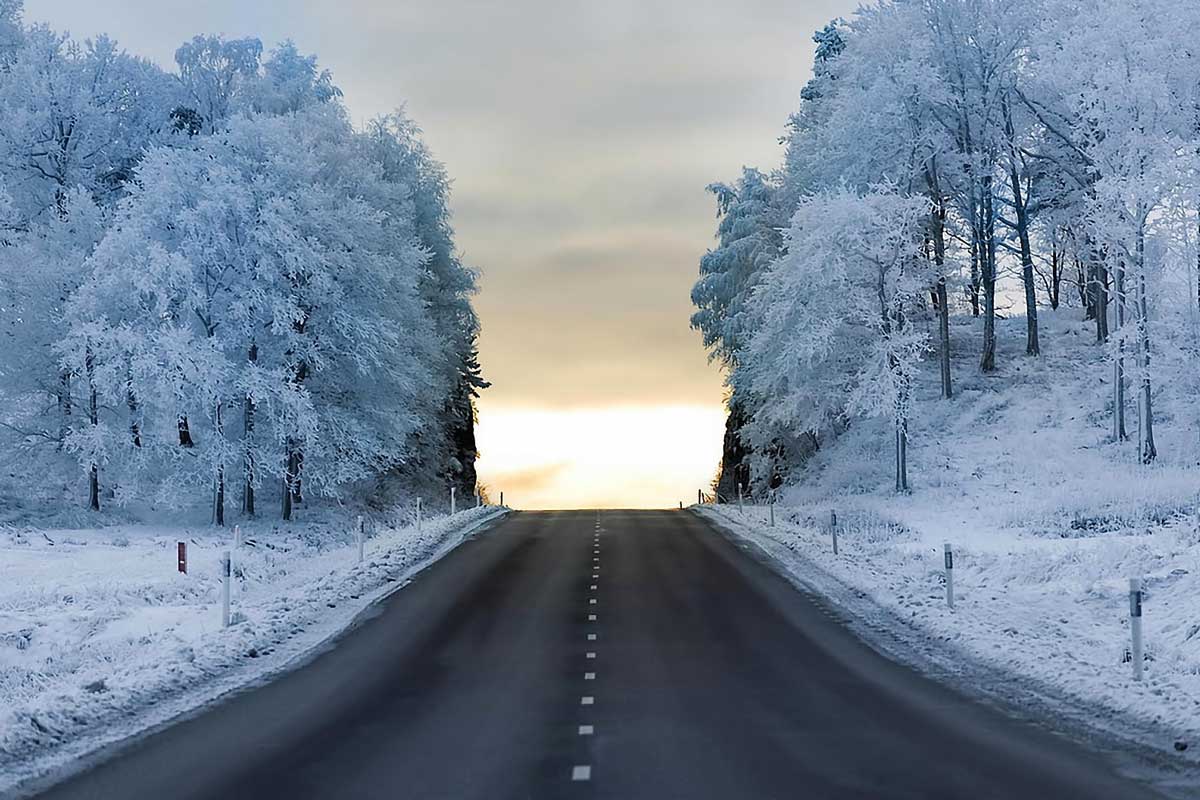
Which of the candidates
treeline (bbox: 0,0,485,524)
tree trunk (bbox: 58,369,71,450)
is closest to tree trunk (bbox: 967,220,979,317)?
treeline (bbox: 0,0,485,524)

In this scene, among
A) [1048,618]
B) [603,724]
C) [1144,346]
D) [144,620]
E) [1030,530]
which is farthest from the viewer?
[1144,346]

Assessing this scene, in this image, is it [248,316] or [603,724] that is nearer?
[603,724]

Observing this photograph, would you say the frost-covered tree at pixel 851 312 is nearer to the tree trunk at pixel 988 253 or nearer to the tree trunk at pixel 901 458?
the tree trunk at pixel 901 458

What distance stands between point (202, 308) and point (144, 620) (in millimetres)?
17608

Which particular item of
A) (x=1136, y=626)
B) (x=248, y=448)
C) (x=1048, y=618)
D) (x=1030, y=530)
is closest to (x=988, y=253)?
(x=1030, y=530)

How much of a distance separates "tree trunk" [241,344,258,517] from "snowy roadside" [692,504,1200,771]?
54.1ft

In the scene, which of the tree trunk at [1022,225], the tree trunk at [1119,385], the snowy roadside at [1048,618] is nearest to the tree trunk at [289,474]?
the snowy roadside at [1048,618]

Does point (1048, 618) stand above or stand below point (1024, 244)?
below

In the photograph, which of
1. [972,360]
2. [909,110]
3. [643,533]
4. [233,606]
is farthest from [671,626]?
[972,360]

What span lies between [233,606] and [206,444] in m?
15.5

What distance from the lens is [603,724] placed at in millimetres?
12906

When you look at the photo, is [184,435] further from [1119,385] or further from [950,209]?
[950,209]

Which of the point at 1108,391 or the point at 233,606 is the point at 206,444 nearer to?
the point at 233,606

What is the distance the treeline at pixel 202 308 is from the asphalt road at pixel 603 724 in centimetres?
1615
